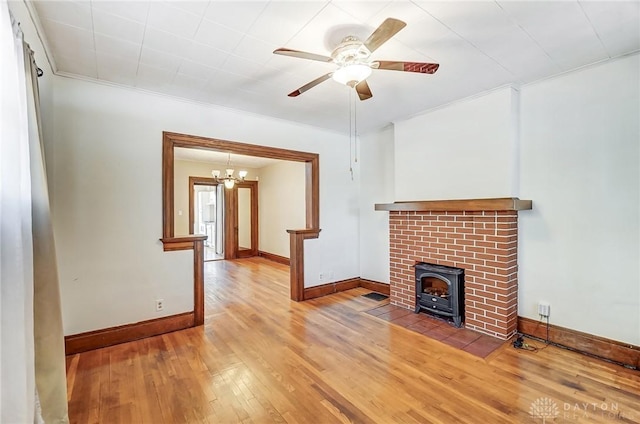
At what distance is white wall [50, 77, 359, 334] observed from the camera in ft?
8.88

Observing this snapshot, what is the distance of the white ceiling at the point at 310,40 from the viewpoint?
1.85 meters

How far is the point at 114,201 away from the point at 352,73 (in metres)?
2.63

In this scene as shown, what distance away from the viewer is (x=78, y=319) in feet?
9.05

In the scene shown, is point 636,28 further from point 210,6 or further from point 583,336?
point 210,6

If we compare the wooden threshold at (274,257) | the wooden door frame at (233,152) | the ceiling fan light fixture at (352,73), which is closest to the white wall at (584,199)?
the ceiling fan light fixture at (352,73)

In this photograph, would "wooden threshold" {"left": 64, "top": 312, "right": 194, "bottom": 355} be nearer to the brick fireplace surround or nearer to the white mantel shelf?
the brick fireplace surround

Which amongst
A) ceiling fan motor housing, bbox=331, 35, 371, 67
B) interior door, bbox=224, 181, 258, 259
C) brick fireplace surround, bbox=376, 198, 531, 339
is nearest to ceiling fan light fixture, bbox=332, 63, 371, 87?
ceiling fan motor housing, bbox=331, 35, 371, 67

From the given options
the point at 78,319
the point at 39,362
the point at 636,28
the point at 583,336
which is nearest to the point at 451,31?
the point at 636,28

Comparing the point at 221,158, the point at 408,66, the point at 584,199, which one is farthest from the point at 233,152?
the point at 584,199

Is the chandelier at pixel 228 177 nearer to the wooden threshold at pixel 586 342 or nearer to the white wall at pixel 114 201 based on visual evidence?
the white wall at pixel 114 201

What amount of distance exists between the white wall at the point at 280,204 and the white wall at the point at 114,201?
3367 millimetres

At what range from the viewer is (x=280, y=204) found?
7461 mm

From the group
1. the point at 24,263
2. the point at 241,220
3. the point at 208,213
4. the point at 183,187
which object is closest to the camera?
the point at 24,263

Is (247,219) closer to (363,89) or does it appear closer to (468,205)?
(468,205)
